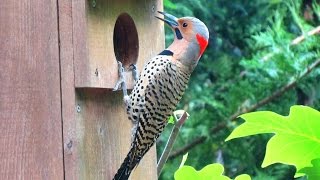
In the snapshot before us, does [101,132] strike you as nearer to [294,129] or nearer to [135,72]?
[135,72]

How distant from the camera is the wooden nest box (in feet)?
6.54

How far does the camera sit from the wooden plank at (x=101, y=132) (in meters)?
2.21

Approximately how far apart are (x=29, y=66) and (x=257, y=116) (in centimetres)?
85

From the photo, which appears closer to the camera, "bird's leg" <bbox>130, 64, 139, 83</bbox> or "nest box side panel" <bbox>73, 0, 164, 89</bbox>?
"nest box side panel" <bbox>73, 0, 164, 89</bbox>

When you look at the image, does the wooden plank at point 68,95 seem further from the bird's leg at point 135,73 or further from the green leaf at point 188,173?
the green leaf at point 188,173

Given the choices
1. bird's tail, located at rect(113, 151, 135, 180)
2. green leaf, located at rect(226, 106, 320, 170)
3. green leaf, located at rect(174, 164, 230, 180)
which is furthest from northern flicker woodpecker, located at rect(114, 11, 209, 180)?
green leaf, located at rect(226, 106, 320, 170)

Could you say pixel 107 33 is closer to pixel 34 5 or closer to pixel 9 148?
pixel 34 5

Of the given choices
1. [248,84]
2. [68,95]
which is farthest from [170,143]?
[248,84]

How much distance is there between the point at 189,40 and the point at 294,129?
124 cm

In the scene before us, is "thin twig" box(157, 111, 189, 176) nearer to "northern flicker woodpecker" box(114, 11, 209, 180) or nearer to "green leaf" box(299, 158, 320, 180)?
"northern flicker woodpecker" box(114, 11, 209, 180)

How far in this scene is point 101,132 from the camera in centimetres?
232

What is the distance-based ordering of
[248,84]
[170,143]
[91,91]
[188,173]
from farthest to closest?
[248,84] < [91,91] < [170,143] < [188,173]

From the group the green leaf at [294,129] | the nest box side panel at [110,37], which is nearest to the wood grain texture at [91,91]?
the nest box side panel at [110,37]

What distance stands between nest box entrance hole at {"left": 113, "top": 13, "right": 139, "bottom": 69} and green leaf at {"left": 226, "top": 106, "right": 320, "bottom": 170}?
120 centimetres
